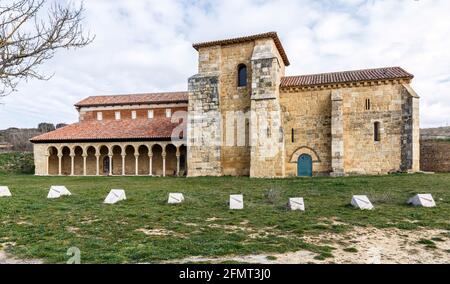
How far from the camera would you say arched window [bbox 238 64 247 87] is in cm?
2158

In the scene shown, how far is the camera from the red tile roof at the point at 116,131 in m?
25.8

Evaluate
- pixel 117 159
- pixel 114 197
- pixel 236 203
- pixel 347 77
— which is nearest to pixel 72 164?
pixel 117 159

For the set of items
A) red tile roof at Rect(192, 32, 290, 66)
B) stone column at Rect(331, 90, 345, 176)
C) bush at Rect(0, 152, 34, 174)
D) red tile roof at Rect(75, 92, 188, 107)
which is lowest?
bush at Rect(0, 152, 34, 174)

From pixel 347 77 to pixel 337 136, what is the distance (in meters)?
4.50

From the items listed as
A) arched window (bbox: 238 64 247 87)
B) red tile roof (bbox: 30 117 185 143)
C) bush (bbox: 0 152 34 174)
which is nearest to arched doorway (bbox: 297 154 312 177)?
arched window (bbox: 238 64 247 87)

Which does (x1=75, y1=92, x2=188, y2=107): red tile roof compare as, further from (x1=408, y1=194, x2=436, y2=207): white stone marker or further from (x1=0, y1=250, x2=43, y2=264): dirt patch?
(x1=0, y1=250, x2=43, y2=264): dirt patch

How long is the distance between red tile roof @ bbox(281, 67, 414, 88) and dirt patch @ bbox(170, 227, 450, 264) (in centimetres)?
1531

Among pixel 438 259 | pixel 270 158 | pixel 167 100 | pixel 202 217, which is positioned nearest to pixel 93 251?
pixel 202 217

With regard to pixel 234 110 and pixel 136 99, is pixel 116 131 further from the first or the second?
pixel 234 110

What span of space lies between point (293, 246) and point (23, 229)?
6.22 metres

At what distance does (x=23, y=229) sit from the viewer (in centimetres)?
691

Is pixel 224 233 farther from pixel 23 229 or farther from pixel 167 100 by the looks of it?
pixel 167 100

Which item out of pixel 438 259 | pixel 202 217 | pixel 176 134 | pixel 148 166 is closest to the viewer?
pixel 438 259

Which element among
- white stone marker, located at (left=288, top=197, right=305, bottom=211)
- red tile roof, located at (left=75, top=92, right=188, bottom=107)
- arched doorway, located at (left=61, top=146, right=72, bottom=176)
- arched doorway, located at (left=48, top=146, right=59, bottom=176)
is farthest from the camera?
red tile roof, located at (left=75, top=92, right=188, bottom=107)
